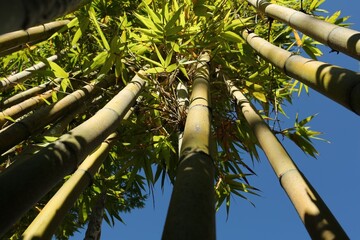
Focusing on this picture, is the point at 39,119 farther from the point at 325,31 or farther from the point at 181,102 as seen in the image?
the point at 325,31

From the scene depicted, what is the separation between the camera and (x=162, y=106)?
2652 mm

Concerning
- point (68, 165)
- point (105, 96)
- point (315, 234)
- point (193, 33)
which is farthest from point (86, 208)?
point (315, 234)

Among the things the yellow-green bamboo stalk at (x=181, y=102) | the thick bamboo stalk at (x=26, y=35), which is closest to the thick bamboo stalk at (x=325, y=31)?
the yellow-green bamboo stalk at (x=181, y=102)

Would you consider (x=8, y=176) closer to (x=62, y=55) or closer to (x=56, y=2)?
(x=56, y=2)

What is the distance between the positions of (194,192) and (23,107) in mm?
2186

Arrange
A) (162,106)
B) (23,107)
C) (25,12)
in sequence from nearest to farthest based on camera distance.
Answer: (25,12) < (162,106) < (23,107)

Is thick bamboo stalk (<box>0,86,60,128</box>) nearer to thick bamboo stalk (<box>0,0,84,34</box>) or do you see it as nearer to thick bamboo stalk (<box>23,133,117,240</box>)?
thick bamboo stalk (<box>23,133,117,240</box>)

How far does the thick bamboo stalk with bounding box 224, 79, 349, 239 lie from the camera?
124 cm

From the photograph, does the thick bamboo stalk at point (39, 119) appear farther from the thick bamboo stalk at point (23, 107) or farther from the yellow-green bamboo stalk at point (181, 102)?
the yellow-green bamboo stalk at point (181, 102)

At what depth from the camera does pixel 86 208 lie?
4.11 m

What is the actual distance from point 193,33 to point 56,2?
2076 millimetres

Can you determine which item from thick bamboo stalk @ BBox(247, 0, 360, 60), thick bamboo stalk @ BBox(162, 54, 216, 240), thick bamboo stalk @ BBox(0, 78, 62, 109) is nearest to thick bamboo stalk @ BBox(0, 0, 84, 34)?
thick bamboo stalk @ BBox(162, 54, 216, 240)

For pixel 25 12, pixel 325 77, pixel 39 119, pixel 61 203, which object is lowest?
pixel 25 12

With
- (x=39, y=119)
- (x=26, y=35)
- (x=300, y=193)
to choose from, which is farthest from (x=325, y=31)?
(x=26, y=35)
